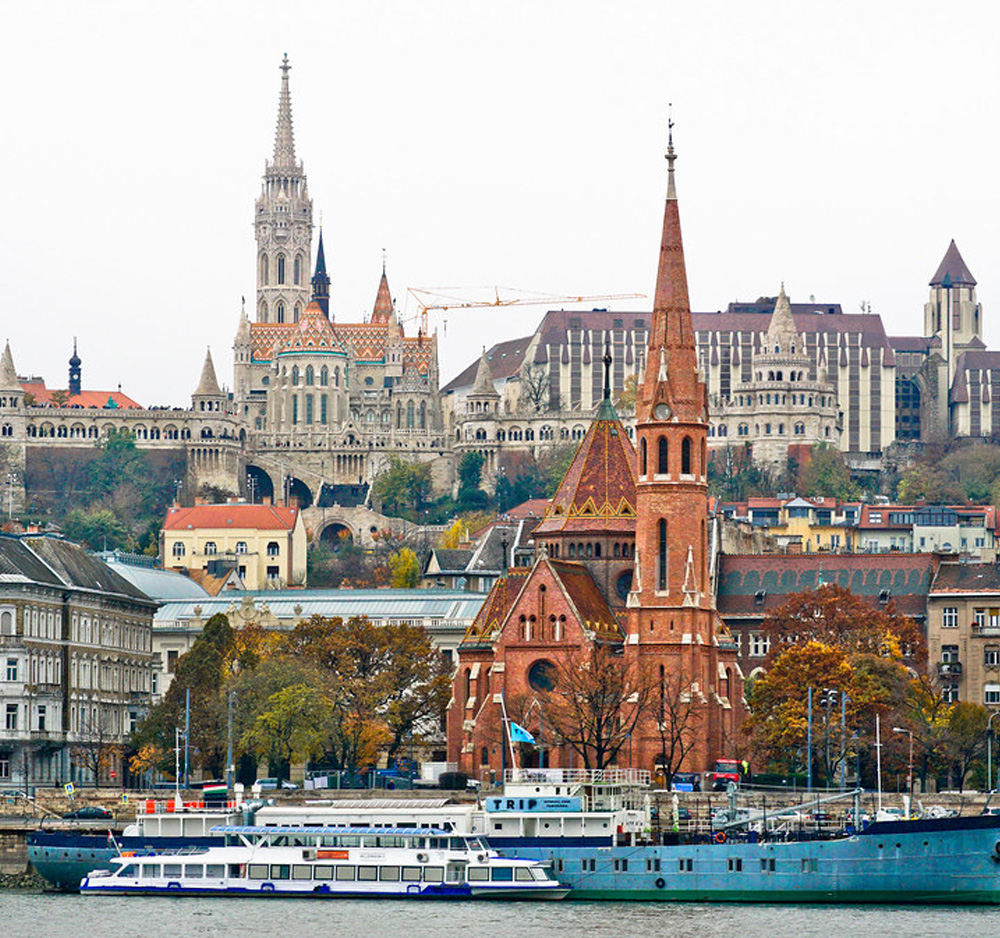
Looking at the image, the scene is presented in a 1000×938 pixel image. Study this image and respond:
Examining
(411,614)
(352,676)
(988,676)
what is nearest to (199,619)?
(411,614)

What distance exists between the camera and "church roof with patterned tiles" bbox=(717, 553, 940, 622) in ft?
594

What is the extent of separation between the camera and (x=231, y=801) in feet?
410

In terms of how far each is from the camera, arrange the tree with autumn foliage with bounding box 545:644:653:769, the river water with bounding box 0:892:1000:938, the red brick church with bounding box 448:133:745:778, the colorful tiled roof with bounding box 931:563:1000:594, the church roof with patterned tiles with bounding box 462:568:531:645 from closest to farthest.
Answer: the river water with bounding box 0:892:1000:938 < the tree with autumn foliage with bounding box 545:644:653:769 < the red brick church with bounding box 448:133:745:778 < the church roof with patterned tiles with bounding box 462:568:531:645 < the colorful tiled roof with bounding box 931:563:1000:594

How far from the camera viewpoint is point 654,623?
150 meters

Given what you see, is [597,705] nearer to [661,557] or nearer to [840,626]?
[661,557]

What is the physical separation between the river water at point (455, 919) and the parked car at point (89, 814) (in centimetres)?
854

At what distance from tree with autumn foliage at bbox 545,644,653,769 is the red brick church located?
536 mm

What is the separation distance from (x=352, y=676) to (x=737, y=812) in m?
36.4

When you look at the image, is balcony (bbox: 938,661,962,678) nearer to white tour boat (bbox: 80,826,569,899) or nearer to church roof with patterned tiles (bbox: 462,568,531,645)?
church roof with patterned tiles (bbox: 462,568,531,645)

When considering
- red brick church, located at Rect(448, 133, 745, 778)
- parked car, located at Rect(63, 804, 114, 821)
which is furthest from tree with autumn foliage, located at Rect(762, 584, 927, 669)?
parked car, located at Rect(63, 804, 114, 821)

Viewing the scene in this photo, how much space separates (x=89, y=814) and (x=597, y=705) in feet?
82.6

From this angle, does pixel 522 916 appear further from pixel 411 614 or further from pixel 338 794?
pixel 411 614

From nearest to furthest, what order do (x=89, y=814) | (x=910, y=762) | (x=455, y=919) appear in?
(x=455, y=919)
(x=89, y=814)
(x=910, y=762)

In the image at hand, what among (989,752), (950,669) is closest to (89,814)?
(989,752)
